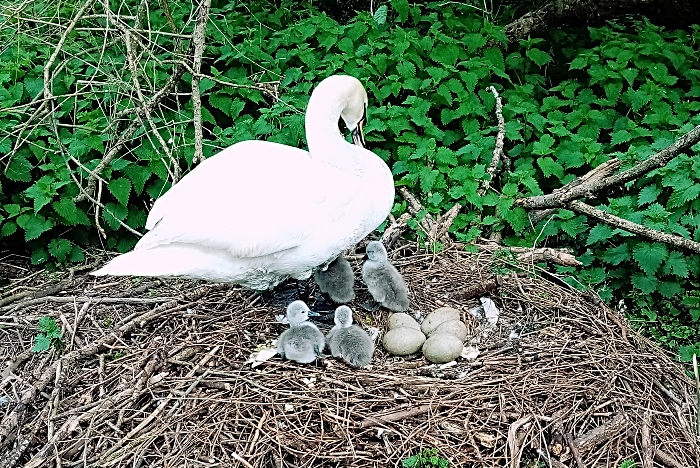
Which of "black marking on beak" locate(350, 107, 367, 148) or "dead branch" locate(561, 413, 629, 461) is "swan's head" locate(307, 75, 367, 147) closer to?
"black marking on beak" locate(350, 107, 367, 148)

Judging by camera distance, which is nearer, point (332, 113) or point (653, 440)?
point (653, 440)

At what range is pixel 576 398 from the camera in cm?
405

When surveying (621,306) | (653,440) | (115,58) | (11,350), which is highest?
(115,58)

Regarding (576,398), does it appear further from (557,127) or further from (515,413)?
(557,127)

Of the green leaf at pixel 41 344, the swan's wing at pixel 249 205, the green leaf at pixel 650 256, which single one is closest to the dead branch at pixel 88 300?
the green leaf at pixel 41 344

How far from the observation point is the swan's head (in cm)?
454

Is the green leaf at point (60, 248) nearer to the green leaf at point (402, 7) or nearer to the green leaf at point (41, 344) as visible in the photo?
the green leaf at point (41, 344)

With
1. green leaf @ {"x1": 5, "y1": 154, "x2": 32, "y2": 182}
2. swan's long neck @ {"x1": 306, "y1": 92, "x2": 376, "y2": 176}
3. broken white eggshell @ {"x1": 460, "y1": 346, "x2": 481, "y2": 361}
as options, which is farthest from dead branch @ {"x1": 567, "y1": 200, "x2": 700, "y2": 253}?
green leaf @ {"x1": 5, "y1": 154, "x2": 32, "y2": 182}

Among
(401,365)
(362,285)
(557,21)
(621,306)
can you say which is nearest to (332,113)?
(362,285)

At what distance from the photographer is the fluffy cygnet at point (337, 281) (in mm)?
4762

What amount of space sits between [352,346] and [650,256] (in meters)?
2.20

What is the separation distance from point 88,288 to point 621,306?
3752 mm

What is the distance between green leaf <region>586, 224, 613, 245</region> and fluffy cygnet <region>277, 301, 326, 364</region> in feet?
6.96

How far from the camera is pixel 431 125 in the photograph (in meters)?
6.08
